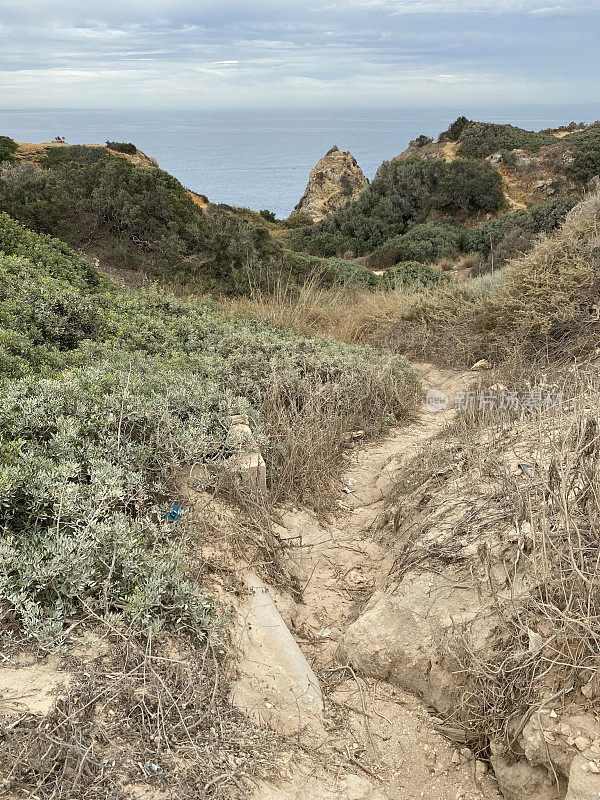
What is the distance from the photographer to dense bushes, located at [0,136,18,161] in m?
15.5

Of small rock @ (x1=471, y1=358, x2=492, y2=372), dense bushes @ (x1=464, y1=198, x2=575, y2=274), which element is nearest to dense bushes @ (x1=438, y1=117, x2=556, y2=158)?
dense bushes @ (x1=464, y1=198, x2=575, y2=274)

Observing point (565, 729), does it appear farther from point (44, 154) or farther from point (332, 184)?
point (332, 184)

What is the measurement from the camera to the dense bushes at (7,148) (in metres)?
15.5

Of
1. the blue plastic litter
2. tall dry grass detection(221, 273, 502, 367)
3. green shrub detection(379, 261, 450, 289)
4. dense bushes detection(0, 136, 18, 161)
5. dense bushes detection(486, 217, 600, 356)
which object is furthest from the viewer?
dense bushes detection(0, 136, 18, 161)

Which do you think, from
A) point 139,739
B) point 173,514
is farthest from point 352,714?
point 173,514

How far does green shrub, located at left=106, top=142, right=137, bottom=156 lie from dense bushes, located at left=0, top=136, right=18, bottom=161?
171 inches

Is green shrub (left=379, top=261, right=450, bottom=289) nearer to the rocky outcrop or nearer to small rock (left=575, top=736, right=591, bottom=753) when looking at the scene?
small rock (left=575, top=736, right=591, bottom=753)

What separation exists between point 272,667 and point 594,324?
5665 millimetres

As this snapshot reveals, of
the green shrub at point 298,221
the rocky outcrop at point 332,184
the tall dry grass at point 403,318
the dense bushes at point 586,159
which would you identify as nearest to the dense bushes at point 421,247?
the dense bushes at point 586,159

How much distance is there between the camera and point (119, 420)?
3.25 meters

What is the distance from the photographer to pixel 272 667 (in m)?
2.53

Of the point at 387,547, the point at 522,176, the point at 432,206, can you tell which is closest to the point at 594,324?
the point at 387,547

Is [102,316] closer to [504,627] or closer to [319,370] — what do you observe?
[319,370]

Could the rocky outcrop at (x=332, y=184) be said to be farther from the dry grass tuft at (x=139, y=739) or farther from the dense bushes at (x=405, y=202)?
the dry grass tuft at (x=139, y=739)
